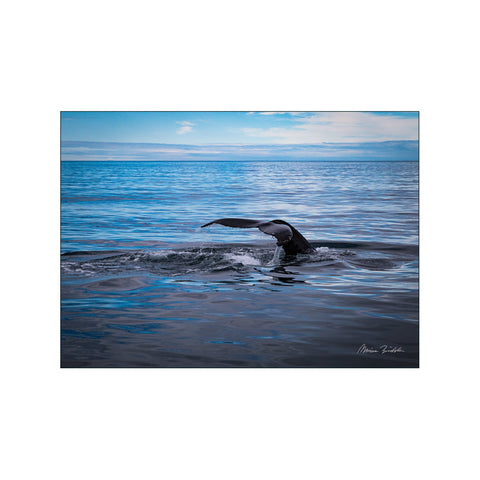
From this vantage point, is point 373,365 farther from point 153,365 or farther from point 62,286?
point 62,286

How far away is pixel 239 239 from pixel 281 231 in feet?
4.12

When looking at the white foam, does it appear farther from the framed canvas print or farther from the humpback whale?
the humpback whale

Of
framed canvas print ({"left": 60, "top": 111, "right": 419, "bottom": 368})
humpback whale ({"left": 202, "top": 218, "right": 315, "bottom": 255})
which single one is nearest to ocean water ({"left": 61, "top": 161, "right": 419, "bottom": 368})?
framed canvas print ({"left": 60, "top": 111, "right": 419, "bottom": 368})

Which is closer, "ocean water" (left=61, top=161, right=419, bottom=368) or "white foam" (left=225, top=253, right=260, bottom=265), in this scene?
"ocean water" (left=61, top=161, right=419, bottom=368)

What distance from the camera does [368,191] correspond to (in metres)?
9.80

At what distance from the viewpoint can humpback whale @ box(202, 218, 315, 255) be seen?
9664 mm

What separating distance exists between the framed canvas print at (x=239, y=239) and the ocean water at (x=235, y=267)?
0.06 feet

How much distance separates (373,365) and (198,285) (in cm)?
264

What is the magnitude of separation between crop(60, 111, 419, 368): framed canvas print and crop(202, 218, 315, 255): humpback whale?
0.02 m

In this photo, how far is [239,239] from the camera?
10766 mm

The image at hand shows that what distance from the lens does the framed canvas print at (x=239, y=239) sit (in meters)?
8.26
